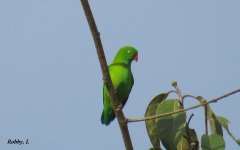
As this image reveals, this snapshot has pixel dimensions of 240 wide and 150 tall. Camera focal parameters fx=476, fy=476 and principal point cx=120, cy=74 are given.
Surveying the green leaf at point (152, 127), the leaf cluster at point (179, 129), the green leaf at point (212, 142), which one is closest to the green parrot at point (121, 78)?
the green leaf at point (152, 127)

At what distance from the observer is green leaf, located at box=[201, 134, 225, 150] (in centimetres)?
224

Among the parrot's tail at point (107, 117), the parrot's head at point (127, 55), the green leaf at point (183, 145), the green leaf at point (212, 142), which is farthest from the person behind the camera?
the parrot's head at point (127, 55)

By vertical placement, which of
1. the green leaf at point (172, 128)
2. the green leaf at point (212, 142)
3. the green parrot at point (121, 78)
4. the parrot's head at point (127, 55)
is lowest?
the green leaf at point (212, 142)

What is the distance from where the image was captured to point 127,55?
4.33 meters

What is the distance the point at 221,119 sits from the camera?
2557 millimetres

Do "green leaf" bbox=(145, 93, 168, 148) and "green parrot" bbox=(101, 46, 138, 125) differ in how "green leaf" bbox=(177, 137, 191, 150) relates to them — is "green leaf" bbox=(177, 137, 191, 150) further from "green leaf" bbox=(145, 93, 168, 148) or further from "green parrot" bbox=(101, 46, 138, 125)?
"green parrot" bbox=(101, 46, 138, 125)

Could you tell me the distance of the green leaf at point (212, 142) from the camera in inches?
88.3

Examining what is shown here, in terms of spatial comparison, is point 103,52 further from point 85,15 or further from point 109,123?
point 109,123

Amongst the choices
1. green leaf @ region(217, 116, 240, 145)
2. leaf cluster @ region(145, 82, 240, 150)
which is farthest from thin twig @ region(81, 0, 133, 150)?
green leaf @ region(217, 116, 240, 145)

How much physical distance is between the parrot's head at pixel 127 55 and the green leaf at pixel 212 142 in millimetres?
2076

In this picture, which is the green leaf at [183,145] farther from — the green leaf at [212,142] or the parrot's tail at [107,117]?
the parrot's tail at [107,117]

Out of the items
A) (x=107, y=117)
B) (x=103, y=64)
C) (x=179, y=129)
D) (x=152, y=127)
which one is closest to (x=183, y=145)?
(x=179, y=129)

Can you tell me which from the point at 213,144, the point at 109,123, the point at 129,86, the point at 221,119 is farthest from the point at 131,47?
the point at 213,144

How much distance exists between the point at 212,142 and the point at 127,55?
2.17m
